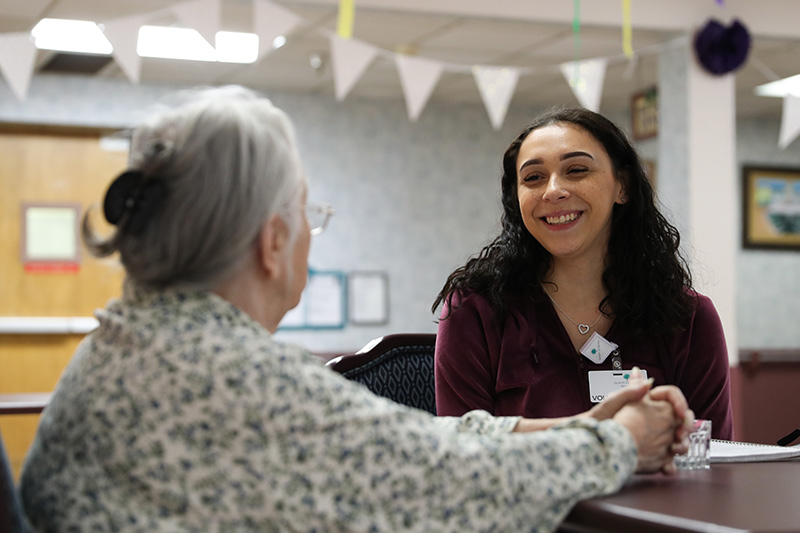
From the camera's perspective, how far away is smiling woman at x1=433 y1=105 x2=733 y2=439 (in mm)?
1894

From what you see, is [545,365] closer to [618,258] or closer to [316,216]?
[618,258]

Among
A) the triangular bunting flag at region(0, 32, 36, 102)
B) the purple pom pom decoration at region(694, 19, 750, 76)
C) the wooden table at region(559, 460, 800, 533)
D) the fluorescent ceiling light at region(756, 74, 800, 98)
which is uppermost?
the fluorescent ceiling light at region(756, 74, 800, 98)

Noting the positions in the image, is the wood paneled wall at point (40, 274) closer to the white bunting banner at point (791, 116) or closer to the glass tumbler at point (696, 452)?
the white bunting banner at point (791, 116)

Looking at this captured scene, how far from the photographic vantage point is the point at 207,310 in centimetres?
107

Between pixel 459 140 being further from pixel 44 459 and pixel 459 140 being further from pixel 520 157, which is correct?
pixel 44 459

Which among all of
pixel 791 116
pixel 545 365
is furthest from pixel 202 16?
pixel 791 116

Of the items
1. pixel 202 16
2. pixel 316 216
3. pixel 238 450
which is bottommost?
pixel 238 450

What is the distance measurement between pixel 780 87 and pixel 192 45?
166 inches

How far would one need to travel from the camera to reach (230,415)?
0.99 m

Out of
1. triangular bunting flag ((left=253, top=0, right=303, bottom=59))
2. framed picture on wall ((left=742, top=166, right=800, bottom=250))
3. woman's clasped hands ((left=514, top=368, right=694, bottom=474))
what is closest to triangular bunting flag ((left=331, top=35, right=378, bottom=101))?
triangular bunting flag ((left=253, top=0, right=303, bottom=59))

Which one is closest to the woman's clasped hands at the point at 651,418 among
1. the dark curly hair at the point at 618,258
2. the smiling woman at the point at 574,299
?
the smiling woman at the point at 574,299

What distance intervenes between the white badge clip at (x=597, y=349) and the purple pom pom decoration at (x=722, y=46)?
3.77 meters

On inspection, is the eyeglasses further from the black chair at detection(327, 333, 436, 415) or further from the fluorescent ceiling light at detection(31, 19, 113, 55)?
the fluorescent ceiling light at detection(31, 19, 113, 55)

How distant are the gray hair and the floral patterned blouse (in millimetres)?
42
